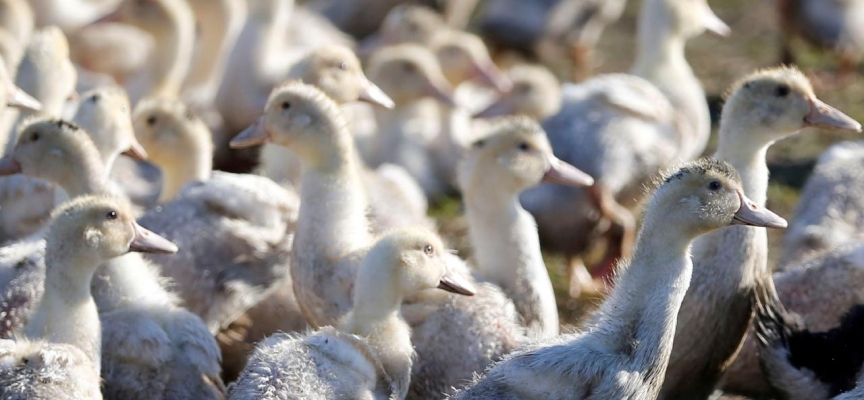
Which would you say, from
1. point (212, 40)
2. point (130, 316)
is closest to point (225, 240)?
point (130, 316)

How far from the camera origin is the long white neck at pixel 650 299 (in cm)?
430

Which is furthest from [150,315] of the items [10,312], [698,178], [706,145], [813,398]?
A: [706,145]

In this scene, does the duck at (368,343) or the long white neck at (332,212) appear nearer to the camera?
the duck at (368,343)

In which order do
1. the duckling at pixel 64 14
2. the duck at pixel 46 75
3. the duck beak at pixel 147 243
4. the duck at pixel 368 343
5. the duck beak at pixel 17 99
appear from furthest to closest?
1. the duckling at pixel 64 14
2. the duck at pixel 46 75
3. the duck beak at pixel 17 99
4. the duck beak at pixel 147 243
5. the duck at pixel 368 343

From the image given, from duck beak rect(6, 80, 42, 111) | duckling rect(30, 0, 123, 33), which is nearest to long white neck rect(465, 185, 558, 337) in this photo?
duck beak rect(6, 80, 42, 111)

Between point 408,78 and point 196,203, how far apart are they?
7.68 ft

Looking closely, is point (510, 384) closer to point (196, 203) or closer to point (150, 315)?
point (150, 315)

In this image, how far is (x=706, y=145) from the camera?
8820 mm

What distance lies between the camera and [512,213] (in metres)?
5.51

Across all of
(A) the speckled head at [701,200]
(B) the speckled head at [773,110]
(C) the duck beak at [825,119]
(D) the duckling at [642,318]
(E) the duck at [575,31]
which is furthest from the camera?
(E) the duck at [575,31]

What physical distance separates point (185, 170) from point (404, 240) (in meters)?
1.87

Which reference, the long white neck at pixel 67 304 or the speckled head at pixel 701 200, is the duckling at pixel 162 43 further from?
the speckled head at pixel 701 200

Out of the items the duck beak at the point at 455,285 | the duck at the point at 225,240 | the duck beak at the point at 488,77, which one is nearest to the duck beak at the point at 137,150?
the duck at the point at 225,240

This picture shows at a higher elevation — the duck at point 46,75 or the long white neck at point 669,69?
the duck at point 46,75
